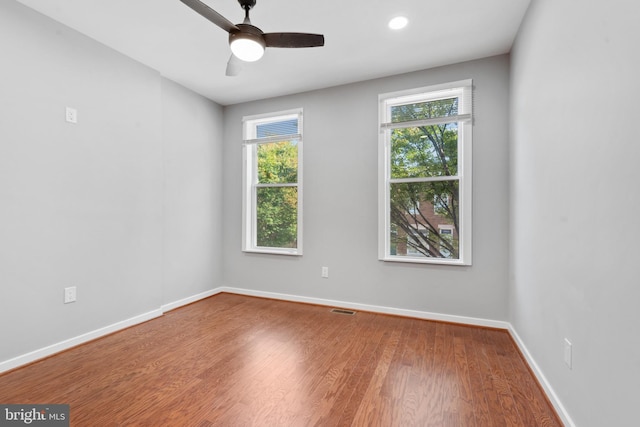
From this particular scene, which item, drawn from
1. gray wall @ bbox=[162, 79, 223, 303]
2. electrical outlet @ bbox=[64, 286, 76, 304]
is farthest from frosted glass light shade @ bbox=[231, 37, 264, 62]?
electrical outlet @ bbox=[64, 286, 76, 304]

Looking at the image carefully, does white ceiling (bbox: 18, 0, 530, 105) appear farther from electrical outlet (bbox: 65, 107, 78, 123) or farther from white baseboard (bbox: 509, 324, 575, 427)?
white baseboard (bbox: 509, 324, 575, 427)

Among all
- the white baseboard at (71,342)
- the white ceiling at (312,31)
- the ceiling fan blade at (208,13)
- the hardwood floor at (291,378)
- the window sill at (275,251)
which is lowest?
the hardwood floor at (291,378)

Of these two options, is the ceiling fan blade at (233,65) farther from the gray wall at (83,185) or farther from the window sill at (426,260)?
the window sill at (426,260)

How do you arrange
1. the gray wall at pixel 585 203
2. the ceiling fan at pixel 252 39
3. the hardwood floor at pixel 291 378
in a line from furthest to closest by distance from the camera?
the ceiling fan at pixel 252 39 → the hardwood floor at pixel 291 378 → the gray wall at pixel 585 203

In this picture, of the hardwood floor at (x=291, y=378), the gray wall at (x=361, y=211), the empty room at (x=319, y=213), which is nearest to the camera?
the empty room at (x=319, y=213)

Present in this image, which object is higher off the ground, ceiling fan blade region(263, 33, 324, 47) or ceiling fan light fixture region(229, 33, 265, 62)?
ceiling fan blade region(263, 33, 324, 47)

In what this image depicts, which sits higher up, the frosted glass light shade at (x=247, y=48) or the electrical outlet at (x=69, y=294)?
the frosted glass light shade at (x=247, y=48)

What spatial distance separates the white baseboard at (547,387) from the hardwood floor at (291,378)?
5 cm

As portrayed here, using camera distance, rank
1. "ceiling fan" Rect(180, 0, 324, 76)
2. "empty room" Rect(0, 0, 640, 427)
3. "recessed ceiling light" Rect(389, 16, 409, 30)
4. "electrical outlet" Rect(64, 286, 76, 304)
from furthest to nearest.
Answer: "electrical outlet" Rect(64, 286, 76, 304) → "recessed ceiling light" Rect(389, 16, 409, 30) → "ceiling fan" Rect(180, 0, 324, 76) → "empty room" Rect(0, 0, 640, 427)

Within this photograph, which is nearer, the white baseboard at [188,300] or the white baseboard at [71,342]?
the white baseboard at [71,342]

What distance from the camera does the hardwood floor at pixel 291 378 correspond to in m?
1.69

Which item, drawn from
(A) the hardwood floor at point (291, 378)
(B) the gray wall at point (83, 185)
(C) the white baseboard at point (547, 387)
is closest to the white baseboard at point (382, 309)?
(A) the hardwood floor at point (291, 378)

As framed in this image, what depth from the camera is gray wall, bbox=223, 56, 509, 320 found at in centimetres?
299

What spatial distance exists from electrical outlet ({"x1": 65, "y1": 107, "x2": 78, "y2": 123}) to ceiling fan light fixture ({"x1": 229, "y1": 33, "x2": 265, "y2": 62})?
1.69 m
